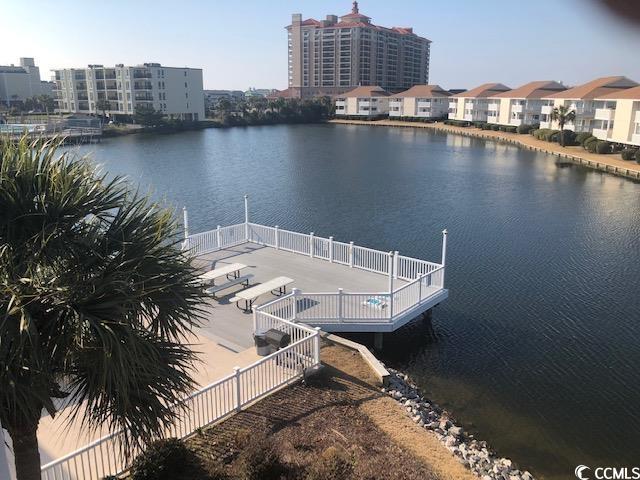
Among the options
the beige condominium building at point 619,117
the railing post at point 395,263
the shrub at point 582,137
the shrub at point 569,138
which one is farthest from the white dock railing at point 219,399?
the shrub at point 569,138

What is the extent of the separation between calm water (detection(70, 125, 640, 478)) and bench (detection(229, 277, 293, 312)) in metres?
3.67

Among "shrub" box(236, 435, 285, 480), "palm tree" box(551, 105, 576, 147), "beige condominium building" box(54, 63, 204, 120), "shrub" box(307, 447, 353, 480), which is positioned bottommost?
"shrub" box(307, 447, 353, 480)

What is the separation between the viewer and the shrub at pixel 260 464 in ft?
26.3

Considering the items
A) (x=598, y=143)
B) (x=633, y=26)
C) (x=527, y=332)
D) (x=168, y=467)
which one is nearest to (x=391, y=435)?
(x=168, y=467)

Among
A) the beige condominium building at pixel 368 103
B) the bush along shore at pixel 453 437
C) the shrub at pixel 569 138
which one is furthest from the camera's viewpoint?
the beige condominium building at pixel 368 103

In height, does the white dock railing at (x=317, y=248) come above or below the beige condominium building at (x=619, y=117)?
below

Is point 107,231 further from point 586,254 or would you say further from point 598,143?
point 598,143

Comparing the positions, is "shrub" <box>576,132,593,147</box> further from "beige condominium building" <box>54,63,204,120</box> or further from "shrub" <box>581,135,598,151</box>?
"beige condominium building" <box>54,63,204,120</box>

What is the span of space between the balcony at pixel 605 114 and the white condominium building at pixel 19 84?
117339 mm

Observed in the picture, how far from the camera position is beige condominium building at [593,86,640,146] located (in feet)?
184

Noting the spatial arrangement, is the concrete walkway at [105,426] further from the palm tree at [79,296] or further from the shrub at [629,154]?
the shrub at [629,154]

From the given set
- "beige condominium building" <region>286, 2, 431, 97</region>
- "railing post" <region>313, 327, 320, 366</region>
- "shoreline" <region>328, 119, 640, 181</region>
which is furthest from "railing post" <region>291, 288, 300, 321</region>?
"beige condominium building" <region>286, 2, 431, 97</region>

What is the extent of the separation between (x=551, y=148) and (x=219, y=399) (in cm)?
6773

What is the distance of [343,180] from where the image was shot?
49250 mm
